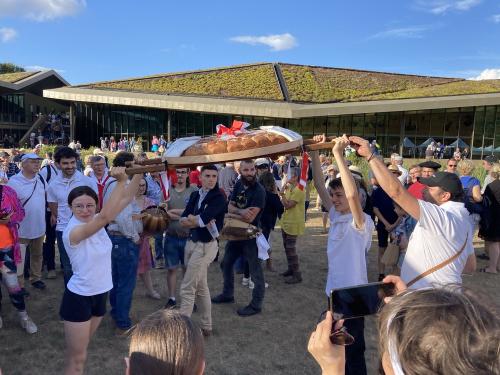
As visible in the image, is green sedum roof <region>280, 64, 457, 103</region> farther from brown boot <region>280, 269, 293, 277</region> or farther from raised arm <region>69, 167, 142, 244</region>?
raised arm <region>69, 167, 142, 244</region>

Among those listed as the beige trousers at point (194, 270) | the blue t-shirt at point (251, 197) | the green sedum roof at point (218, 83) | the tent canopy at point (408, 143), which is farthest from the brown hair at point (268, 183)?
the tent canopy at point (408, 143)

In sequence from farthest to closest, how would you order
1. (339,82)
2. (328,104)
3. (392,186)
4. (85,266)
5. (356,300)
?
(339,82) → (328,104) → (85,266) → (392,186) → (356,300)

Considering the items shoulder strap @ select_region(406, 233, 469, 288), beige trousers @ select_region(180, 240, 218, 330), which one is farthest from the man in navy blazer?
shoulder strap @ select_region(406, 233, 469, 288)

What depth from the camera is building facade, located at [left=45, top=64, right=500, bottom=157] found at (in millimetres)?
23438

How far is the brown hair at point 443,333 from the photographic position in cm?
90

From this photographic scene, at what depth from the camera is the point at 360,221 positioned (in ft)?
9.50

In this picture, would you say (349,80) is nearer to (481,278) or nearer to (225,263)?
(481,278)

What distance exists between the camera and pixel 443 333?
3.06ft

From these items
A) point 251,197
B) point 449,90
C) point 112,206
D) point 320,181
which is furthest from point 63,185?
point 449,90

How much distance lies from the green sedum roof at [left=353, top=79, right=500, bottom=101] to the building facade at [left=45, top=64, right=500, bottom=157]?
6 centimetres

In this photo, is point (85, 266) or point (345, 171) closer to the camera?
point (345, 171)

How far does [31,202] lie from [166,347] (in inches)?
183

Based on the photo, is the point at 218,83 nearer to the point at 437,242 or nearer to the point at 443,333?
the point at 437,242

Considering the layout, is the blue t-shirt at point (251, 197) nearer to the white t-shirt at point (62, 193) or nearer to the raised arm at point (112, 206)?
the white t-shirt at point (62, 193)
